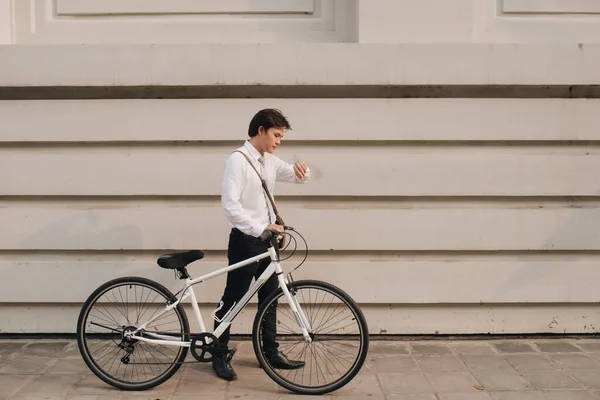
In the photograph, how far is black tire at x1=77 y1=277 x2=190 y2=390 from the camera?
489 cm

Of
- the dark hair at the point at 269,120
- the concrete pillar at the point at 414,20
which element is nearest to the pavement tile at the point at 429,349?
the dark hair at the point at 269,120

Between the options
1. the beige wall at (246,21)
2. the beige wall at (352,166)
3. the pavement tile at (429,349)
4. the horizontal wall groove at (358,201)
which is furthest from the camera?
the beige wall at (246,21)

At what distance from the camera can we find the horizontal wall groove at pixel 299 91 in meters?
6.05

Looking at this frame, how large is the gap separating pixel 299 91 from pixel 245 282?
1858 millimetres

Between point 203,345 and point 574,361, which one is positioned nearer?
point 203,345

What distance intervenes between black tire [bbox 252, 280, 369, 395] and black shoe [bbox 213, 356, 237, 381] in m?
0.32

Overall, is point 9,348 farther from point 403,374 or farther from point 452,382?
point 452,382

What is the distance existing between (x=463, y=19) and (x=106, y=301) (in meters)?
3.70

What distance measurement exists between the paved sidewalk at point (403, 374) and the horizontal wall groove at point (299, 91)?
2090 mm

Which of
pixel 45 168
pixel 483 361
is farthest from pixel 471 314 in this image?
pixel 45 168

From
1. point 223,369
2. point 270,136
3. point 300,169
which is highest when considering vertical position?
point 270,136

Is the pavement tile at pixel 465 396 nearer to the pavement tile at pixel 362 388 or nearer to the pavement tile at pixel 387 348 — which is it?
the pavement tile at pixel 362 388

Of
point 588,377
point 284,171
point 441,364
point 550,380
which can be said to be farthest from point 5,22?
point 588,377

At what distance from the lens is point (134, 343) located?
16.2 feet
